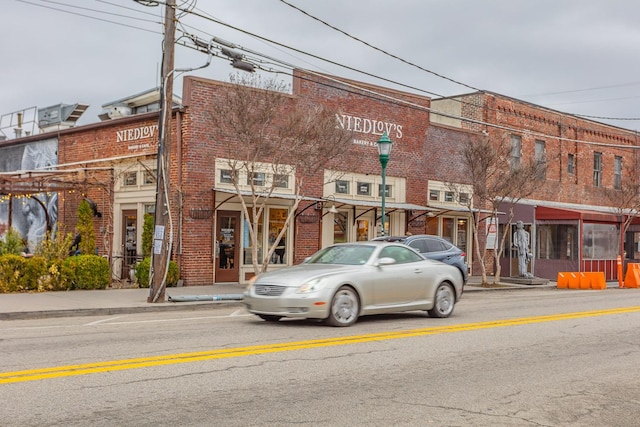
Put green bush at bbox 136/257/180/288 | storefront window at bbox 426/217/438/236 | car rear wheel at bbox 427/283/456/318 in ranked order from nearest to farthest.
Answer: car rear wheel at bbox 427/283/456/318 → green bush at bbox 136/257/180/288 → storefront window at bbox 426/217/438/236

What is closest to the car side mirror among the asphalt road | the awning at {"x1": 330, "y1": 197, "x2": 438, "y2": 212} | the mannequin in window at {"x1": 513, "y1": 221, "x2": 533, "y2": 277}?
the asphalt road

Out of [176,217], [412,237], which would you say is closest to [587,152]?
[412,237]

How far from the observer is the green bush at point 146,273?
778 inches

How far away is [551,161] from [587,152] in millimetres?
3482

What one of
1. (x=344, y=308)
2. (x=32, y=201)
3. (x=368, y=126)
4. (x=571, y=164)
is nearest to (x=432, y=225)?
(x=368, y=126)

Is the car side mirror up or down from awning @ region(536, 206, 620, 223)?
down

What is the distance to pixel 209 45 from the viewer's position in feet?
59.7

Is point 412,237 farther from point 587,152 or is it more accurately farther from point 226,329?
point 587,152

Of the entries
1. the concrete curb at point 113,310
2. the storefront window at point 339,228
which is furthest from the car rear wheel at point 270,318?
the storefront window at point 339,228

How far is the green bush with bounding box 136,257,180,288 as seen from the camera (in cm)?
1975

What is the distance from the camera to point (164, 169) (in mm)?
16406

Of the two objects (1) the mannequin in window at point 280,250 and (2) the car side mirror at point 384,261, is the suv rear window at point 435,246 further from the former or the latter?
(2) the car side mirror at point 384,261

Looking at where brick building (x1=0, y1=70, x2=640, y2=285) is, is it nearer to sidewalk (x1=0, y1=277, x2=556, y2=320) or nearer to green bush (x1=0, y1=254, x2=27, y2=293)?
sidewalk (x1=0, y1=277, x2=556, y2=320)

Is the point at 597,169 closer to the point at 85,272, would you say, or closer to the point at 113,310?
the point at 85,272
